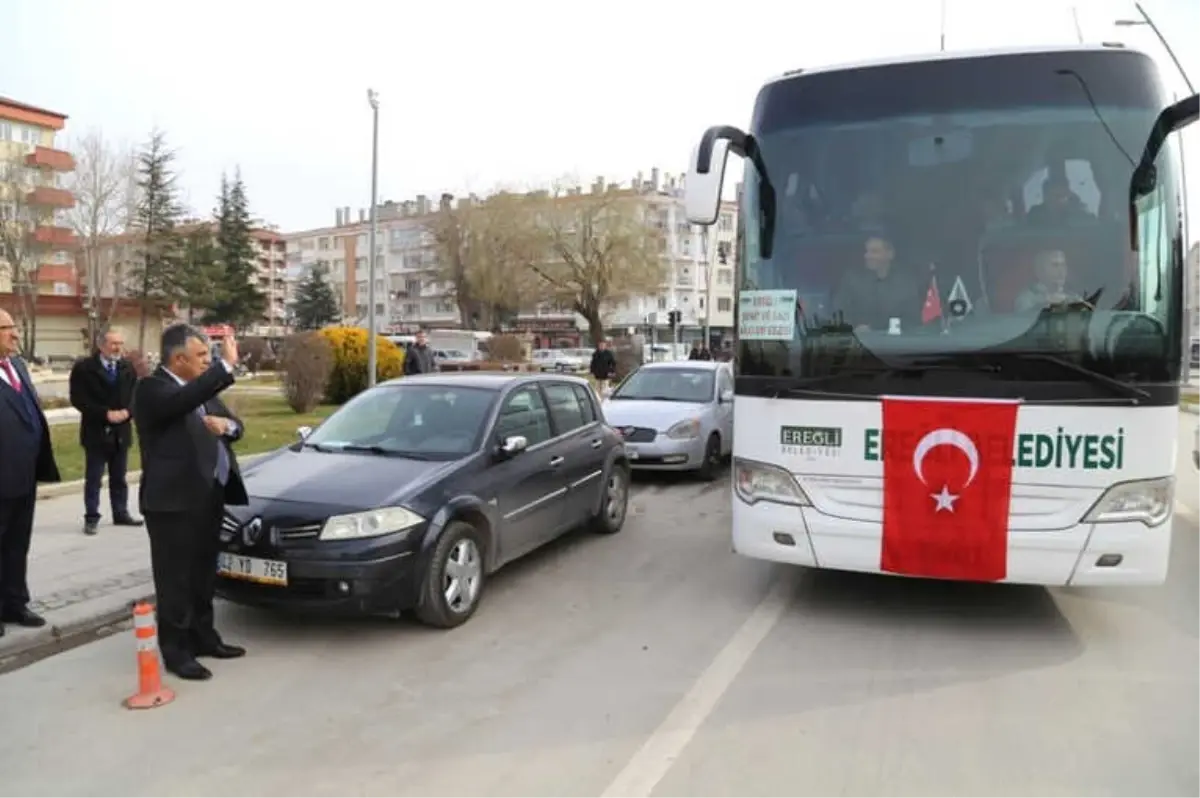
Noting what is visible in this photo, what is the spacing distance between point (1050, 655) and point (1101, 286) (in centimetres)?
206

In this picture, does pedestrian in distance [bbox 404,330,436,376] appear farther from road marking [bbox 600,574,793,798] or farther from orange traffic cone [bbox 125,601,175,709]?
orange traffic cone [bbox 125,601,175,709]

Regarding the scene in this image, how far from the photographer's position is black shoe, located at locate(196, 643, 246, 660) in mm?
5074

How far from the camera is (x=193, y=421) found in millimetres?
4707

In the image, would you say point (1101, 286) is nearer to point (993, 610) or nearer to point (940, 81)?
point (940, 81)

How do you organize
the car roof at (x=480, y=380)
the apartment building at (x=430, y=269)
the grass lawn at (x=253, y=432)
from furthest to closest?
the apartment building at (x=430, y=269) < the grass lawn at (x=253, y=432) < the car roof at (x=480, y=380)

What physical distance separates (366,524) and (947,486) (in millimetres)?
3304

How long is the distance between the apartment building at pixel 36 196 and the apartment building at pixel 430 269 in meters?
20.9

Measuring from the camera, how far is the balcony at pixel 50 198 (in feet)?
174

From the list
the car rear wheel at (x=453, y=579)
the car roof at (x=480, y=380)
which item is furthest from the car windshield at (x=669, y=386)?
the car rear wheel at (x=453, y=579)

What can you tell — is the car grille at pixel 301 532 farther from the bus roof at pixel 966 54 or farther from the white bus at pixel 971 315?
the bus roof at pixel 966 54

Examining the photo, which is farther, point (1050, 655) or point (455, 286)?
point (455, 286)

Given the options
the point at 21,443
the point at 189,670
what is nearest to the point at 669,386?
the point at 21,443

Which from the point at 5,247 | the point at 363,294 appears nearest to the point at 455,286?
the point at 5,247

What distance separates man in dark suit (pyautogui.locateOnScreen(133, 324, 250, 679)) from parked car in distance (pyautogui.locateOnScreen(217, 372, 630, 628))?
17.1 inches
